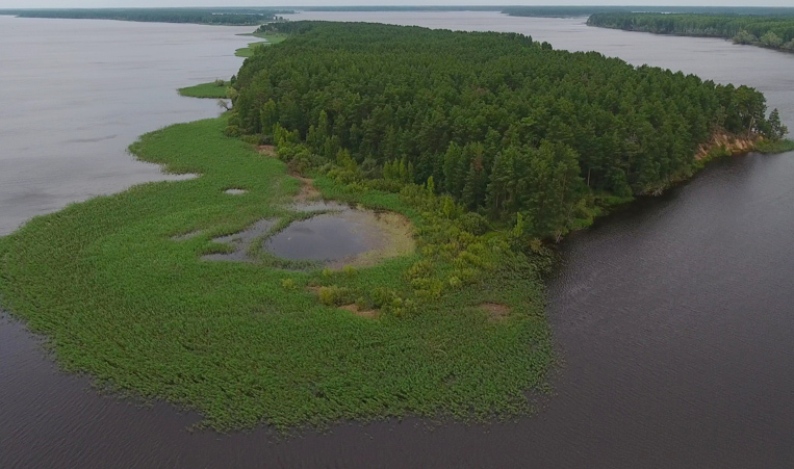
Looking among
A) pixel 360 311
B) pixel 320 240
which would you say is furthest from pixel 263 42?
pixel 360 311

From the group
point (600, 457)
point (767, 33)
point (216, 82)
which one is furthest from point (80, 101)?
point (767, 33)

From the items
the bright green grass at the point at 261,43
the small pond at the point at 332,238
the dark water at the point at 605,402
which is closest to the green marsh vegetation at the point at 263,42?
the bright green grass at the point at 261,43

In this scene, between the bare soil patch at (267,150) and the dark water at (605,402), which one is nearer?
the dark water at (605,402)

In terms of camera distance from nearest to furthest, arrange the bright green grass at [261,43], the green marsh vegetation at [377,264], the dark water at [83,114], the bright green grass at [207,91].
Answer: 1. the green marsh vegetation at [377,264]
2. the dark water at [83,114]
3. the bright green grass at [207,91]
4. the bright green grass at [261,43]

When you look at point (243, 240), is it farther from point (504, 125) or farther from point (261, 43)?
point (261, 43)

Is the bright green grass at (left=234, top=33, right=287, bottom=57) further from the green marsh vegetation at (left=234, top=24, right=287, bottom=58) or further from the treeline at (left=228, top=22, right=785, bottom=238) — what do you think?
the treeline at (left=228, top=22, right=785, bottom=238)

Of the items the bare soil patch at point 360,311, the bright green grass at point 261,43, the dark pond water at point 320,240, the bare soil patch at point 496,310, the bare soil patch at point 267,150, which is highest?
the bright green grass at point 261,43

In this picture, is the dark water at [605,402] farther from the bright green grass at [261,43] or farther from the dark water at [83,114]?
the bright green grass at [261,43]
